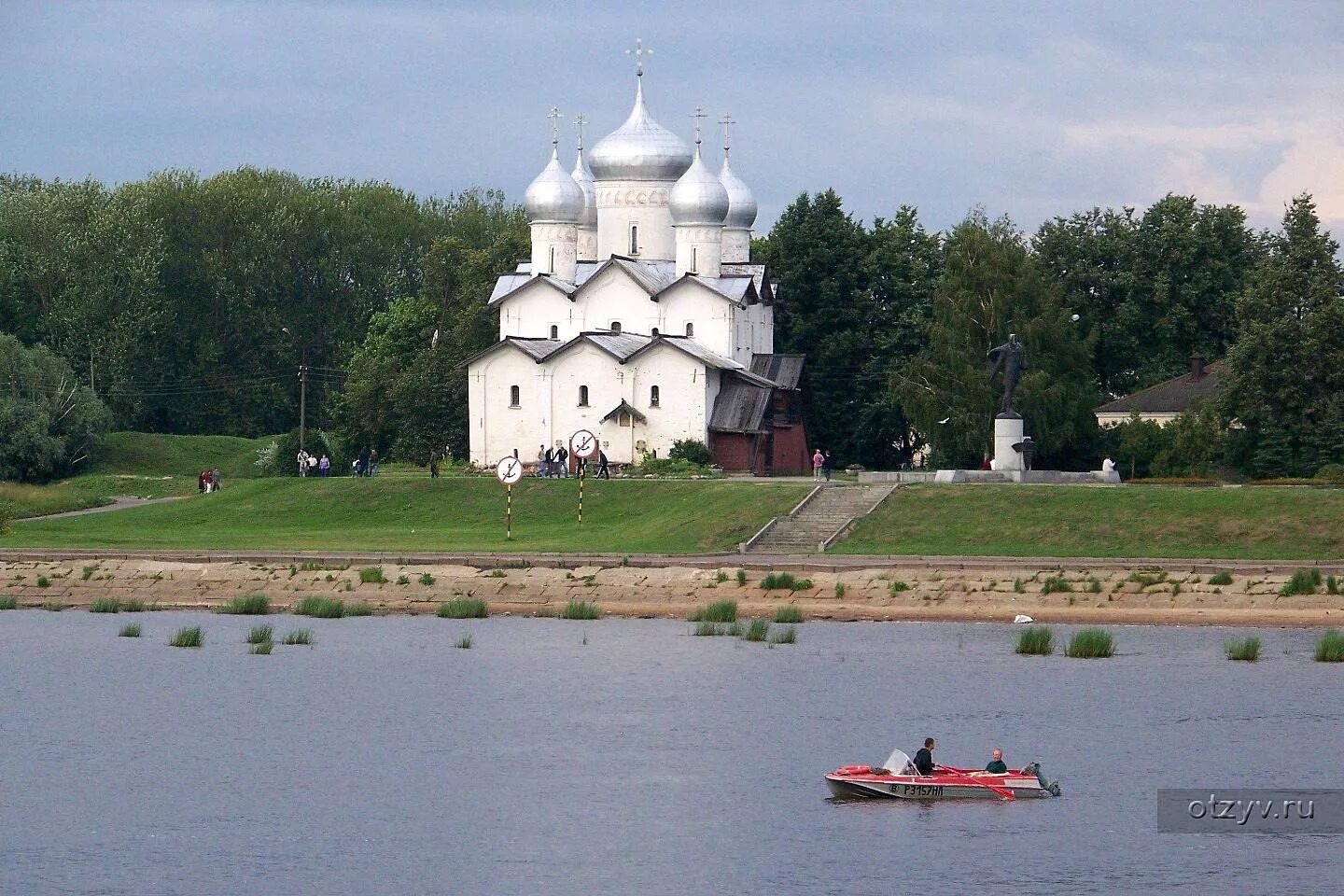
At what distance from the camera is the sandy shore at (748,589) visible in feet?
152

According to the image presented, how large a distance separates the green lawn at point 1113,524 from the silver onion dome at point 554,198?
29489 millimetres

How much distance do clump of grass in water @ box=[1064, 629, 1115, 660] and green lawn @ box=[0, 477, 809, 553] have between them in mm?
14466

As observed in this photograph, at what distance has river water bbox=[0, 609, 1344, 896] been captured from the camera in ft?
89.2

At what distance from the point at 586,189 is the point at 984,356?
64.7 ft

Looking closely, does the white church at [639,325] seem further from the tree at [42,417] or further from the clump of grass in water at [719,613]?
the clump of grass in water at [719,613]

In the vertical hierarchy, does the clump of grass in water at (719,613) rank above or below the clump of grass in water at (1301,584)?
below

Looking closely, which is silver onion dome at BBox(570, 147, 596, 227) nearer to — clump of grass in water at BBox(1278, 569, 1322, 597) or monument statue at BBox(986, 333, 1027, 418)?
monument statue at BBox(986, 333, 1027, 418)

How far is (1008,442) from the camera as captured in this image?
6172 centimetres

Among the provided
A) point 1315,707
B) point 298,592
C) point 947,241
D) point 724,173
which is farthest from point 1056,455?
point 1315,707

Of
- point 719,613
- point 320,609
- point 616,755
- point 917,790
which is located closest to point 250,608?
point 320,609

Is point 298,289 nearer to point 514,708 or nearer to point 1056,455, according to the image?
point 1056,455

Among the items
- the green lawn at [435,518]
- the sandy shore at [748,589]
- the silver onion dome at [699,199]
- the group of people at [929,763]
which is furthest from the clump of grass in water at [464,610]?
the silver onion dome at [699,199]

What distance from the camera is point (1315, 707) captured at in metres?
36.9

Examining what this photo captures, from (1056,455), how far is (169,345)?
4577 centimetres
